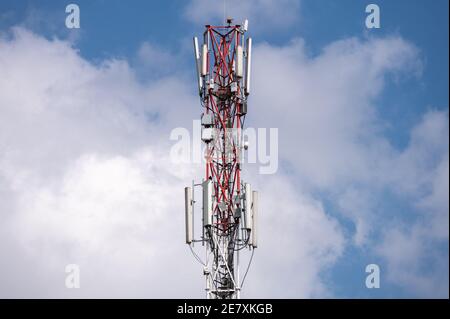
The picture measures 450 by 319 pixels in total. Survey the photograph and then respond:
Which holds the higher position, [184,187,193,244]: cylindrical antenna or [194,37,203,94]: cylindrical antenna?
[194,37,203,94]: cylindrical antenna

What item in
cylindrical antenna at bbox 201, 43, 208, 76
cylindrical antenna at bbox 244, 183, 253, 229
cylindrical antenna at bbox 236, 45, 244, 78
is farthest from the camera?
cylindrical antenna at bbox 201, 43, 208, 76

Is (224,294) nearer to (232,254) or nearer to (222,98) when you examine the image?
(232,254)

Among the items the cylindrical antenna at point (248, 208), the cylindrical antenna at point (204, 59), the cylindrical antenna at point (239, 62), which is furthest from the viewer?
the cylindrical antenna at point (204, 59)

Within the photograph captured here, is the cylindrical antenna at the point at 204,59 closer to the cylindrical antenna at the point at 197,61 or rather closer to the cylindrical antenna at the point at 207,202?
the cylindrical antenna at the point at 197,61

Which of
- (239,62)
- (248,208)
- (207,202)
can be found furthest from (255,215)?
(239,62)

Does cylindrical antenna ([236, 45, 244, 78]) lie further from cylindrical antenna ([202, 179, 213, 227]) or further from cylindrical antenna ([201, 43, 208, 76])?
cylindrical antenna ([202, 179, 213, 227])

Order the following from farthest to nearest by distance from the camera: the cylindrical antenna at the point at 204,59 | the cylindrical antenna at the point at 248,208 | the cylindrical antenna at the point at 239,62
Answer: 1. the cylindrical antenna at the point at 204,59
2. the cylindrical antenna at the point at 239,62
3. the cylindrical antenna at the point at 248,208

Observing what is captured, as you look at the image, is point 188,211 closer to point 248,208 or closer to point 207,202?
point 207,202

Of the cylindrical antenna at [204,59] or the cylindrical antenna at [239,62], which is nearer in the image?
the cylindrical antenna at [239,62]

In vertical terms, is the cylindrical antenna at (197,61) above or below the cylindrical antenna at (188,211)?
above

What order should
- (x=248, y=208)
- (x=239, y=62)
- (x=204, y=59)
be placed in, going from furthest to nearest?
(x=204, y=59)
(x=239, y=62)
(x=248, y=208)
